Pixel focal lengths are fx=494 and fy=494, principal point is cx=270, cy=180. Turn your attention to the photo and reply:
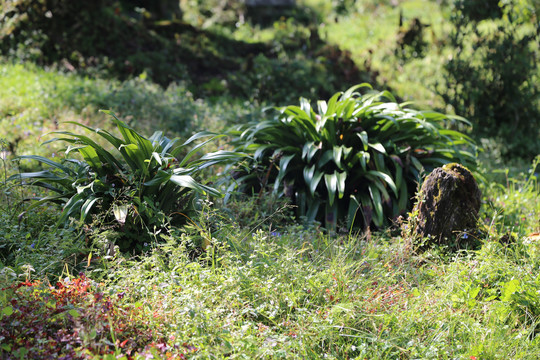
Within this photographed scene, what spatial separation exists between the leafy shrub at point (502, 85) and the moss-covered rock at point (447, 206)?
11.7ft

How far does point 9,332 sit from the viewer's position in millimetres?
2414

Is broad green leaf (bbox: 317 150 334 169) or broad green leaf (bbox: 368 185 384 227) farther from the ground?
broad green leaf (bbox: 317 150 334 169)

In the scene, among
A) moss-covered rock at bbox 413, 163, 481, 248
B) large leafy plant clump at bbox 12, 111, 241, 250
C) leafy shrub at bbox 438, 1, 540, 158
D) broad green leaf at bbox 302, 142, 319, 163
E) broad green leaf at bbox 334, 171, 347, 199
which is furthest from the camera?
leafy shrub at bbox 438, 1, 540, 158

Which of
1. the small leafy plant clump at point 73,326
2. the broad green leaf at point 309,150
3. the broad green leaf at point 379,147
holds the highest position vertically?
the broad green leaf at point 379,147

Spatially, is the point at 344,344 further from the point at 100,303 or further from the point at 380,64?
the point at 380,64

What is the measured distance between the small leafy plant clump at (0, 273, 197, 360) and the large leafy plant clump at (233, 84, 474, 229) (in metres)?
2.05

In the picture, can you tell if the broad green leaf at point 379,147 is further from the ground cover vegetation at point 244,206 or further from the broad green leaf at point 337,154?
the broad green leaf at point 337,154

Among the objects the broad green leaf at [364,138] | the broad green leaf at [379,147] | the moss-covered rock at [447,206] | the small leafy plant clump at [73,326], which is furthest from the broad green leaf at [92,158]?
the moss-covered rock at [447,206]

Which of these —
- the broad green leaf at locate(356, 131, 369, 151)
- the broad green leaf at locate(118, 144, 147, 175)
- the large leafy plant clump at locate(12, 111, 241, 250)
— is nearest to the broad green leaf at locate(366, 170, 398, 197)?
the broad green leaf at locate(356, 131, 369, 151)

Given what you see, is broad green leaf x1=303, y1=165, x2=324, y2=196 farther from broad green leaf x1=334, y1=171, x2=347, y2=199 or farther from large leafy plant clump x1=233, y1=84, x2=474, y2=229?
broad green leaf x1=334, y1=171, x2=347, y2=199

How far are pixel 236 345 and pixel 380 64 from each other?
28.7ft

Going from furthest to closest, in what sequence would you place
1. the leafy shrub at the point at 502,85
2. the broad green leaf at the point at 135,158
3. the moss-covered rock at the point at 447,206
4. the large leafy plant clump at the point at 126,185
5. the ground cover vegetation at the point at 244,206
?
1. the leafy shrub at the point at 502,85
2. the moss-covered rock at the point at 447,206
3. the broad green leaf at the point at 135,158
4. the large leafy plant clump at the point at 126,185
5. the ground cover vegetation at the point at 244,206

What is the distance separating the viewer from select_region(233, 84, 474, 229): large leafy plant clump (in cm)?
436

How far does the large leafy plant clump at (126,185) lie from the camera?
11.2 ft
